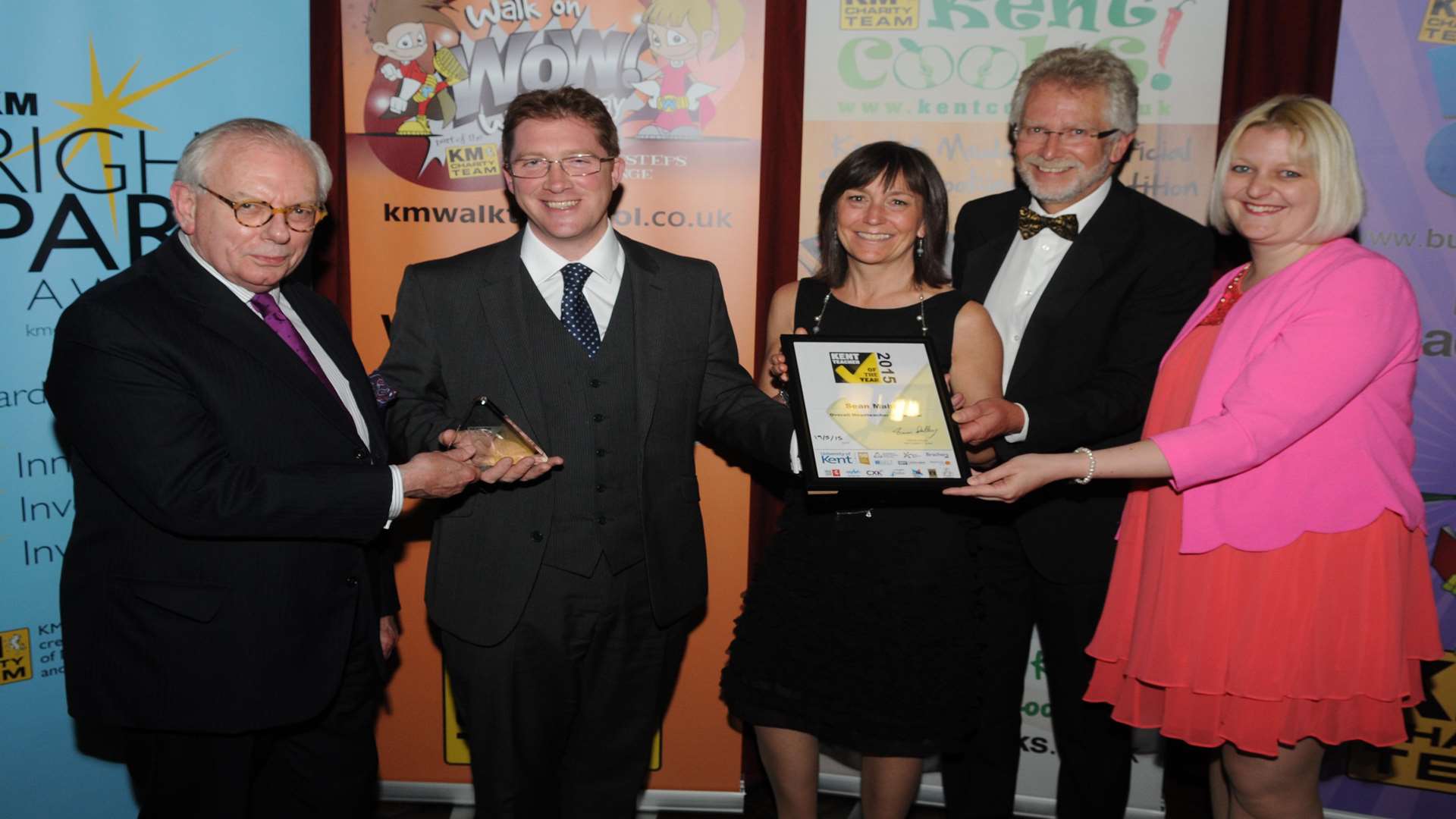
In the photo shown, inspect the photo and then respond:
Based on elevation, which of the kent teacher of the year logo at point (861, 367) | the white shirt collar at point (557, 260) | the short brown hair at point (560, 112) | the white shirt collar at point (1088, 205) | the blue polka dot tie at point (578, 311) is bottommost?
the kent teacher of the year logo at point (861, 367)

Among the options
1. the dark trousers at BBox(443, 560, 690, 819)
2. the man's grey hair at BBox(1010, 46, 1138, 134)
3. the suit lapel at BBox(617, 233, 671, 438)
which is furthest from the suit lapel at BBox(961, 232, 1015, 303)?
the dark trousers at BBox(443, 560, 690, 819)

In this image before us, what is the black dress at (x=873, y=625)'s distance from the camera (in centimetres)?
287

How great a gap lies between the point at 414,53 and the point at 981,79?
207 cm

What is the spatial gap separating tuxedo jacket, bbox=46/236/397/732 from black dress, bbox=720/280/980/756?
118cm

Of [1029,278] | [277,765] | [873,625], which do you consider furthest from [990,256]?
[277,765]

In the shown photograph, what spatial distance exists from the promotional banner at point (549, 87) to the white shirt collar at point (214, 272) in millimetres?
1315

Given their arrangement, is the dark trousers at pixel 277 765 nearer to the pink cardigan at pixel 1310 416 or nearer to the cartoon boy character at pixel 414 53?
the cartoon boy character at pixel 414 53

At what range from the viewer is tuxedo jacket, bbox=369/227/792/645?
2.76m

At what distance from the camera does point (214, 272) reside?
243 centimetres

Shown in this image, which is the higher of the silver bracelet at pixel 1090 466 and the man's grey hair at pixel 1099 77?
the man's grey hair at pixel 1099 77

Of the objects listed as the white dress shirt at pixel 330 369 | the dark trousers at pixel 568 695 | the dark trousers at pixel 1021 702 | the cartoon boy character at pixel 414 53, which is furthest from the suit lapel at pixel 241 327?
the dark trousers at pixel 1021 702

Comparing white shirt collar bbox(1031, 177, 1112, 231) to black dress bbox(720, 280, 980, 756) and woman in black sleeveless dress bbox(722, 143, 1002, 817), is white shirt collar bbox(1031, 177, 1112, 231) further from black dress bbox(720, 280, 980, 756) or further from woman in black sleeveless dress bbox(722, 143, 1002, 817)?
black dress bbox(720, 280, 980, 756)

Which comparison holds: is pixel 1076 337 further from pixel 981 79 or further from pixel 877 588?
pixel 981 79

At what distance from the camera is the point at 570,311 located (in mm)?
2801
